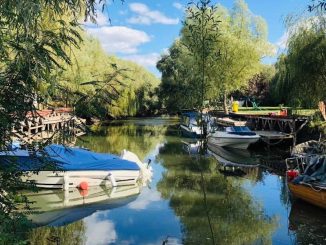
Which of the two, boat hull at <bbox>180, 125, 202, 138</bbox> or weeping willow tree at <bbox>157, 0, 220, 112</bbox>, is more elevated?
weeping willow tree at <bbox>157, 0, 220, 112</bbox>

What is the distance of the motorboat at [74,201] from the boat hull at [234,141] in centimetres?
1258

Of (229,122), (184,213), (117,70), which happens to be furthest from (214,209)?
(229,122)

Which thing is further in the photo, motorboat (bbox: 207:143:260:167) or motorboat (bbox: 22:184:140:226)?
motorboat (bbox: 207:143:260:167)

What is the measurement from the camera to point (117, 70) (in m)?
4.67

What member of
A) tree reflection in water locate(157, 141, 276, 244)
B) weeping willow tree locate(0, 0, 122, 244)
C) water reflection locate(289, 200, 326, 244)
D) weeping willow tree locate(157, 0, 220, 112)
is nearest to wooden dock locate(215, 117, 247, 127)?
tree reflection in water locate(157, 141, 276, 244)

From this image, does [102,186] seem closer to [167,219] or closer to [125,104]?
[167,219]

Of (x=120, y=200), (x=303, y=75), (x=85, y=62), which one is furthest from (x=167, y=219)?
(x=85, y=62)

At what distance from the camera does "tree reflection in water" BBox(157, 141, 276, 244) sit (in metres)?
11.1

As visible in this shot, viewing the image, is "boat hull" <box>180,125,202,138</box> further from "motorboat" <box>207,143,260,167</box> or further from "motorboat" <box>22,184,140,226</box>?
"motorboat" <box>22,184,140,226</box>

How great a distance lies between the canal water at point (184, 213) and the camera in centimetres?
1106

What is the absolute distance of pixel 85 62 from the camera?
33031 mm

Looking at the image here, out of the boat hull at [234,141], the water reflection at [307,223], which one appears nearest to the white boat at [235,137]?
the boat hull at [234,141]

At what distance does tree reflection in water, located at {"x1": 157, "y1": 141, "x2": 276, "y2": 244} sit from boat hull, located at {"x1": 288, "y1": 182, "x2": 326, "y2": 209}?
1302 millimetres

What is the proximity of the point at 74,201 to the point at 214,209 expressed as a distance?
4.76 meters
